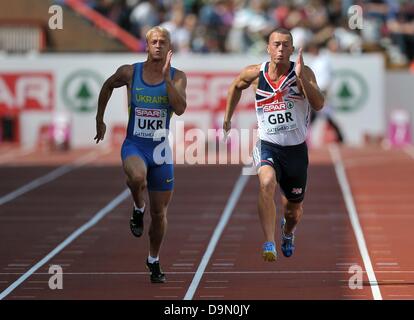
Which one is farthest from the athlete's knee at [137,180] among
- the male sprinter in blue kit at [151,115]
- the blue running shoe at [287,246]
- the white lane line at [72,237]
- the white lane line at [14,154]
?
the white lane line at [14,154]

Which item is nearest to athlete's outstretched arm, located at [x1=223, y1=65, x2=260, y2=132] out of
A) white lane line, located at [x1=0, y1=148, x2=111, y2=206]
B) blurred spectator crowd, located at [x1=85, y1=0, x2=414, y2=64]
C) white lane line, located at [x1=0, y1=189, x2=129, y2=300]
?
white lane line, located at [x1=0, y1=189, x2=129, y2=300]

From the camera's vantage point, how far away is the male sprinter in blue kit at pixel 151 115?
479 inches

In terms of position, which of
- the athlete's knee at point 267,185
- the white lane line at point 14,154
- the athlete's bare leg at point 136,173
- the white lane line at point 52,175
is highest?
the athlete's bare leg at point 136,173

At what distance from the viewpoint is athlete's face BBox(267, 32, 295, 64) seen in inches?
485

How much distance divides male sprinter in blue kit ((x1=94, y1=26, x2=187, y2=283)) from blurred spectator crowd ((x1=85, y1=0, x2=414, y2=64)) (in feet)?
57.2

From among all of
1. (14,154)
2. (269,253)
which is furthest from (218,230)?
(14,154)

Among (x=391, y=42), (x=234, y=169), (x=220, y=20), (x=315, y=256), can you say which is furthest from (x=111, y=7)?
(x=315, y=256)

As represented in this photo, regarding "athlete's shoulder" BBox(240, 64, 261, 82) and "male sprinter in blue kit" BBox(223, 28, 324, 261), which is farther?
"athlete's shoulder" BBox(240, 64, 261, 82)

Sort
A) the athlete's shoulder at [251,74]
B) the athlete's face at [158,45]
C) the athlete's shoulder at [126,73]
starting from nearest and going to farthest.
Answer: the athlete's face at [158,45], the athlete's shoulder at [126,73], the athlete's shoulder at [251,74]

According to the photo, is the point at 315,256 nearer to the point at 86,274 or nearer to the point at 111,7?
the point at 86,274

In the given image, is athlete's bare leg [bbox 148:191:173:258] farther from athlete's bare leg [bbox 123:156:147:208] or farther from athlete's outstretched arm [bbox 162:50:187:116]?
athlete's outstretched arm [bbox 162:50:187:116]

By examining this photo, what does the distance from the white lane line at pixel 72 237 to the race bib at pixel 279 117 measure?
9.10 ft

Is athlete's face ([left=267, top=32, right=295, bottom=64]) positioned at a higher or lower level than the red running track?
higher

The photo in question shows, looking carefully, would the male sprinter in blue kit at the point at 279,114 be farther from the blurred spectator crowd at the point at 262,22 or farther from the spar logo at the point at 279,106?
the blurred spectator crowd at the point at 262,22
